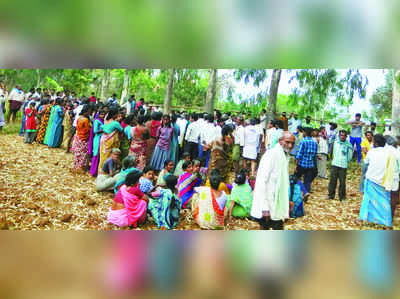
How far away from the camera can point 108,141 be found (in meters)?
4.50

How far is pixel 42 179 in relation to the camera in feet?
13.4

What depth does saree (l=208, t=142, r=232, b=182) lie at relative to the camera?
15.0 feet

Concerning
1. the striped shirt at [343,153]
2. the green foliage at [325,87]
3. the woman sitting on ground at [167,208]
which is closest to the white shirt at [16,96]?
the woman sitting on ground at [167,208]

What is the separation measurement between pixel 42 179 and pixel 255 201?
9.78ft

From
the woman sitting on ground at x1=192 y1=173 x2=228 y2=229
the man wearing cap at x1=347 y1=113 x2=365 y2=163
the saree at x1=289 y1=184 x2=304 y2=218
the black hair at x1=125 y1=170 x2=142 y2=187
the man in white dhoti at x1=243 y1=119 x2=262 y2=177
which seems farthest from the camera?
the man in white dhoti at x1=243 y1=119 x2=262 y2=177

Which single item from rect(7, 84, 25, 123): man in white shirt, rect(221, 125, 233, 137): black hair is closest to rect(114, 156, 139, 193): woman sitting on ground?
rect(221, 125, 233, 137): black hair

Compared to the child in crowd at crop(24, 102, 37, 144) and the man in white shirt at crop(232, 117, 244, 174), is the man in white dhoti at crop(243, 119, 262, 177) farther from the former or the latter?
the child in crowd at crop(24, 102, 37, 144)

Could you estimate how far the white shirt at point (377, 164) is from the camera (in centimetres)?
355

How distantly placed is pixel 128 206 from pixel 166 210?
1.37ft

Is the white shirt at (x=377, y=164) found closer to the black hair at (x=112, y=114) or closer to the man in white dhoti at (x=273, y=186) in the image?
the man in white dhoti at (x=273, y=186)

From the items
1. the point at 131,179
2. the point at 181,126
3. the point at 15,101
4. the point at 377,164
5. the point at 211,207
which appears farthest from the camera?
the point at 181,126

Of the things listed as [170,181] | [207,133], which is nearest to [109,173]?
[170,181]

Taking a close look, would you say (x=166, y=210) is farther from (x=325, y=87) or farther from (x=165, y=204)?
(x=325, y=87)

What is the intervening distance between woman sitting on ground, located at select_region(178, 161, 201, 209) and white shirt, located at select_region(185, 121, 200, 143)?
5.86 ft
